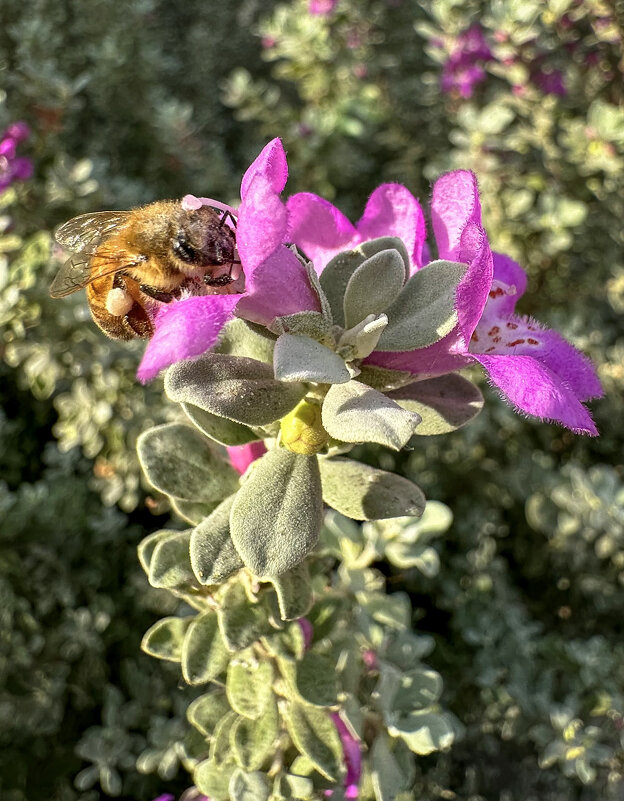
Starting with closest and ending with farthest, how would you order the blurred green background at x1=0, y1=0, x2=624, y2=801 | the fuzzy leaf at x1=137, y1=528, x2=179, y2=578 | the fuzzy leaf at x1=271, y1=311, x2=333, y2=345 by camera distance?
1. the fuzzy leaf at x1=271, y1=311, x2=333, y2=345
2. the fuzzy leaf at x1=137, y1=528, x2=179, y2=578
3. the blurred green background at x1=0, y1=0, x2=624, y2=801

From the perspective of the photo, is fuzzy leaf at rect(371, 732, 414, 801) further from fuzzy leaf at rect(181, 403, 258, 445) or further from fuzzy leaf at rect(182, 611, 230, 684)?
fuzzy leaf at rect(181, 403, 258, 445)

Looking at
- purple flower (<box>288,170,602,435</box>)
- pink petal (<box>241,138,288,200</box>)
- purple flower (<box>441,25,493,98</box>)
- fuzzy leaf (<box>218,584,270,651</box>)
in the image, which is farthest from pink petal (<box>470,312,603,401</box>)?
purple flower (<box>441,25,493,98</box>)

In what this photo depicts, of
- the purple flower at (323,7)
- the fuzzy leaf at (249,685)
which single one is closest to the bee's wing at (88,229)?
the fuzzy leaf at (249,685)

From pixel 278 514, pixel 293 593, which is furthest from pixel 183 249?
pixel 293 593

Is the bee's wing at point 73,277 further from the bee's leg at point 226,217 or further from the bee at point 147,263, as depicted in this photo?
the bee's leg at point 226,217

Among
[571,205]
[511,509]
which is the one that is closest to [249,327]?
[571,205]

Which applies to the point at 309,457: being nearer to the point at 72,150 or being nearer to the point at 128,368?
the point at 128,368
